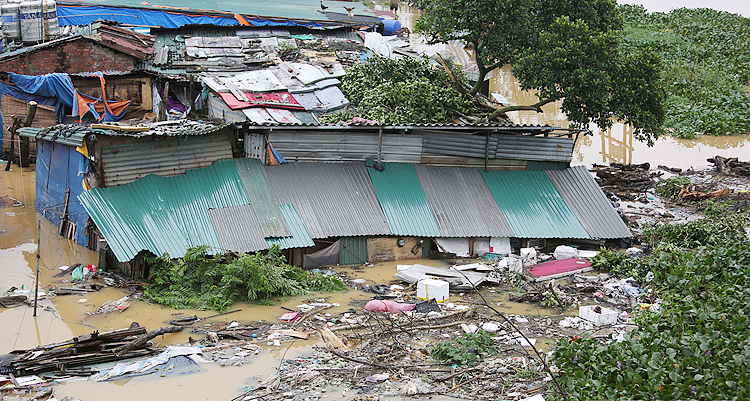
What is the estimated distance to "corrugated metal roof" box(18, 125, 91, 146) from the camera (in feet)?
41.2

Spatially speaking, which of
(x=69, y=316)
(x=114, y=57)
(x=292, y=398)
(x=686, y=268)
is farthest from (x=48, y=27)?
(x=686, y=268)

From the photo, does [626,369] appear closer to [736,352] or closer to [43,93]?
[736,352]

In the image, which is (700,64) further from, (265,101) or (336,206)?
(336,206)

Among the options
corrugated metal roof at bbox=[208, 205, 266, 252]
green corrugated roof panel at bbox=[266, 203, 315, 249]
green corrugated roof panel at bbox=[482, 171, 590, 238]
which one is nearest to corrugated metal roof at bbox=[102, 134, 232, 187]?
corrugated metal roof at bbox=[208, 205, 266, 252]

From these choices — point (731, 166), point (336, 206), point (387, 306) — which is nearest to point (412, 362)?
point (387, 306)

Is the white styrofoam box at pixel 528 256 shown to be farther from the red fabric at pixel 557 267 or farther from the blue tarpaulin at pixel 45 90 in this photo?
the blue tarpaulin at pixel 45 90

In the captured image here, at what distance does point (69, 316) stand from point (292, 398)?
15.8 ft

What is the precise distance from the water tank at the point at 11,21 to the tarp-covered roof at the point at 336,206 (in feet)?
34.1

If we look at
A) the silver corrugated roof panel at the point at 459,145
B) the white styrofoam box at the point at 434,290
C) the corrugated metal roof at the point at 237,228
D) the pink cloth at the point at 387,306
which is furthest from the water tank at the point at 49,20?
the white styrofoam box at the point at 434,290

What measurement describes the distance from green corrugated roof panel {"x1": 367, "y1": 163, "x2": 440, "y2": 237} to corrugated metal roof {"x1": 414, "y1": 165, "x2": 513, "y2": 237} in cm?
15

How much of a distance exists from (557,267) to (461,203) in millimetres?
2462

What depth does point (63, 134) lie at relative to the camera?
43.9ft

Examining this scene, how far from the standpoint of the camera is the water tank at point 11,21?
1961 centimetres

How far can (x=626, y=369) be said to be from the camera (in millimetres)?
7203
